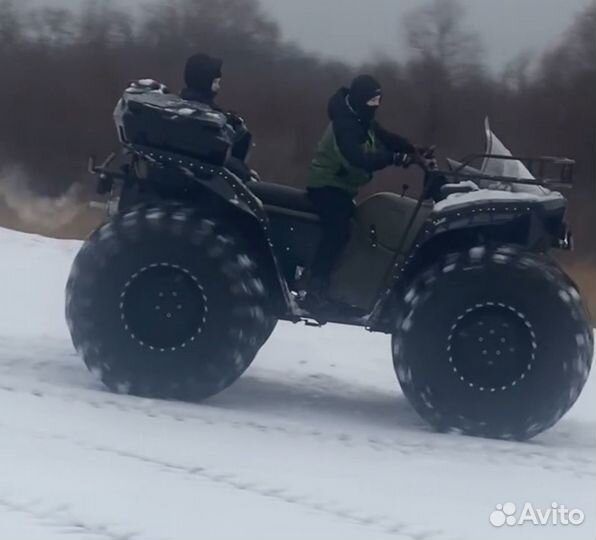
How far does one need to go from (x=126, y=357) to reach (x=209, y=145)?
1263 mm

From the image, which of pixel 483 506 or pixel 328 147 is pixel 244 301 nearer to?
pixel 328 147

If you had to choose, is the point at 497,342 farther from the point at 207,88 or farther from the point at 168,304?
the point at 207,88

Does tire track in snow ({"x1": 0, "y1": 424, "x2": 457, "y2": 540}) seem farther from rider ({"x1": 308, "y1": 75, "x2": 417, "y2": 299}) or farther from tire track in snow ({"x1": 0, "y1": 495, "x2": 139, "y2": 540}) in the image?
rider ({"x1": 308, "y1": 75, "x2": 417, "y2": 299})

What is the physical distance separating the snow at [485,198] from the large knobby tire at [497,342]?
0.28 metres

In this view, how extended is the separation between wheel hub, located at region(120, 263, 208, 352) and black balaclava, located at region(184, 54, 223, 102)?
120cm

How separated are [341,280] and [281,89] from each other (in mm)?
8189

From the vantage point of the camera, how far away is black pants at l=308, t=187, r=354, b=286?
8078 millimetres

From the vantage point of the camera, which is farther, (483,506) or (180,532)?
(483,506)

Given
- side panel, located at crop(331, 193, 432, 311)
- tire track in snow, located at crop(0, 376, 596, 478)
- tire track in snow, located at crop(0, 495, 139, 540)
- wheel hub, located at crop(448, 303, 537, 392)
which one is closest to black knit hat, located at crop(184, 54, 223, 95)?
side panel, located at crop(331, 193, 432, 311)

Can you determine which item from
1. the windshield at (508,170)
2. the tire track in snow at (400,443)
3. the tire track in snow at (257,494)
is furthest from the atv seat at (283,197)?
the tire track in snow at (257,494)

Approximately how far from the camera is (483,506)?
628 cm

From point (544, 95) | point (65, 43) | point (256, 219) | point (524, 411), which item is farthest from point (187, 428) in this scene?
point (65, 43)

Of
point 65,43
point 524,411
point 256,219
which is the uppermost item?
point 256,219

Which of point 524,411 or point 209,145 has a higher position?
point 209,145
